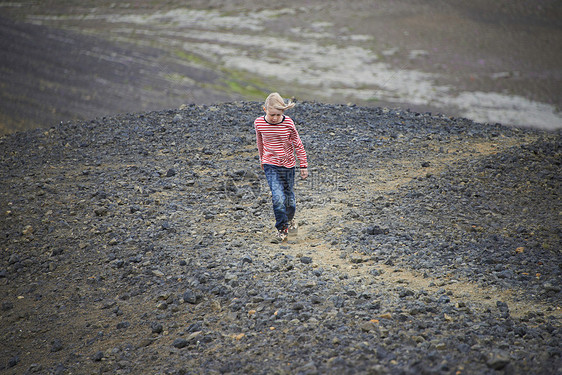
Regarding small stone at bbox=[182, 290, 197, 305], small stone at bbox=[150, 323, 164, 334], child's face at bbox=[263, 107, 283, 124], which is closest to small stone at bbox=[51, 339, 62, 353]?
small stone at bbox=[150, 323, 164, 334]

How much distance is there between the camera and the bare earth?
21.1m

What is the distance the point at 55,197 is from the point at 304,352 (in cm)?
669

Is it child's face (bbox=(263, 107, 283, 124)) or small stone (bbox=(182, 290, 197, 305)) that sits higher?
child's face (bbox=(263, 107, 283, 124))

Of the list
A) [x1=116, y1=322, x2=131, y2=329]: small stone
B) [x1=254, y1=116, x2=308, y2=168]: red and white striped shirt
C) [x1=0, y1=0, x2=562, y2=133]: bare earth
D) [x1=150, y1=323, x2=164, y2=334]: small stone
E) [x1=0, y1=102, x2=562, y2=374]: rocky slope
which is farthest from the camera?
[x1=0, y1=0, x2=562, y2=133]: bare earth

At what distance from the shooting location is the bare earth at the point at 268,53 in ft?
Answer: 69.2

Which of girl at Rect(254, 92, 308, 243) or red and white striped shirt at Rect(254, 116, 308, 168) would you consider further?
red and white striped shirt at Rect(254, 116, 308, 168)

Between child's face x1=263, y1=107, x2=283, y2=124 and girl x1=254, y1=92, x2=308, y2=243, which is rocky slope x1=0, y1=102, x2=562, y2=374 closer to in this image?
girl x1=254, y1=92, x2=308, y2=243

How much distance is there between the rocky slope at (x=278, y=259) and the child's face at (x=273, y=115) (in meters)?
1.86

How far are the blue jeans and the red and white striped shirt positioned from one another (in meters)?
0.11

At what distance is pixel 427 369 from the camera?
4160 millimetres

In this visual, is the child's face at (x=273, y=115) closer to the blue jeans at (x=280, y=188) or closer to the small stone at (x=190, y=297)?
the blue jeans at (x=280, y=188)

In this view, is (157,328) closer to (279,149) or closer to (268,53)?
(279,149)

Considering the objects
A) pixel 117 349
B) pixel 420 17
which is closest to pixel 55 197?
pixel 117 349

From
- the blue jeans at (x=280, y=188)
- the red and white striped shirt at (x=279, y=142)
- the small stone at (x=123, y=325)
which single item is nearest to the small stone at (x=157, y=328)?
the small stone at (x=123, y=325)
